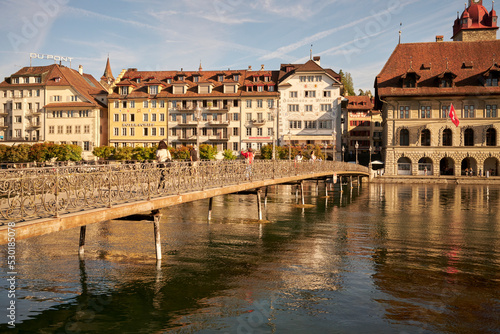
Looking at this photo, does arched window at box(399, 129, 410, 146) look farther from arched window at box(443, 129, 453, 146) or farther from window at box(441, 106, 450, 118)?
window at box(441, 106, 450, 118)

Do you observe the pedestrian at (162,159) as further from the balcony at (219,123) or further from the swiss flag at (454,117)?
the balcony at (219,123)

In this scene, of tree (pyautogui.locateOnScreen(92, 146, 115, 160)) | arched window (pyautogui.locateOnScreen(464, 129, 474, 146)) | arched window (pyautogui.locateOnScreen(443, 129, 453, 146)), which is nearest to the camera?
arched window (pyautogui.locateOnScreen(464, 129, 474, 146))

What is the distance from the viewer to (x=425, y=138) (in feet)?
234

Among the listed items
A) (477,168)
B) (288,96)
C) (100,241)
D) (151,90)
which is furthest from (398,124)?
(100,241)

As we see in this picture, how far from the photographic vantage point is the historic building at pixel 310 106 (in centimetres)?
7688

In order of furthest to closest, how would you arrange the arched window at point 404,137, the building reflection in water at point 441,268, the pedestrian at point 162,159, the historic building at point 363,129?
the historic building at point 363,129 < the arched window at point 404,137 < the pedestrian at point 162,159 < the building reflection in water at point 441,268

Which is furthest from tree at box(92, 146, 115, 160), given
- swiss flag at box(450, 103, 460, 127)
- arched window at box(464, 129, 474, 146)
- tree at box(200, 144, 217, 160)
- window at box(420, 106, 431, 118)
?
arched window at box(464, 129, 474, 146)

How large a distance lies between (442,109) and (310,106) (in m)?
21.5

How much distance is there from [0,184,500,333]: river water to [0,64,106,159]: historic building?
57.6 m

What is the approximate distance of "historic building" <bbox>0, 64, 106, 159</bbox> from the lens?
3155 inches

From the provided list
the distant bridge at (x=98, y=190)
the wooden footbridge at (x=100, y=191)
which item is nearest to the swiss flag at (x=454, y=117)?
the wooden footbridge at (x=100, y=191)

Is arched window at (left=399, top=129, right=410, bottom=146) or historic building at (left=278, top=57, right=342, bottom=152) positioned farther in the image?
historic building at (left=278, top=57, right=342, bottom=152)

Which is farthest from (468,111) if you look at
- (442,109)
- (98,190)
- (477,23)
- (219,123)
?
(98,190)

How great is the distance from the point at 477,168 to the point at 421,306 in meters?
63.2
